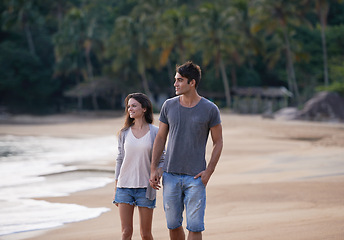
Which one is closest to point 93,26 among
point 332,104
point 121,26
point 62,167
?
point 121,26

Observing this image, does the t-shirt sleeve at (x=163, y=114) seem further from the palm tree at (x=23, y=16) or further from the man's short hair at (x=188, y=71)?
the palm tree at (x=23, y=16)

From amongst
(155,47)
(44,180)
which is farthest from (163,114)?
(155,47)

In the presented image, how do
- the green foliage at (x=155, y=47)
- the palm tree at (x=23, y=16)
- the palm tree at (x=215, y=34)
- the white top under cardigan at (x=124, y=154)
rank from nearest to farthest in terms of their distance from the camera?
the white top under cardigan at (x=124, y=154) < the palm tree at (x=215, y=34) < the green foliage at (x=155, y=47) < the palm tree at (x=23, y=16)

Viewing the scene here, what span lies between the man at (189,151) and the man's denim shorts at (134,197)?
0.95 ft

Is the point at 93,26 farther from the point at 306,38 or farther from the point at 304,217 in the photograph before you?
the point at 304,217

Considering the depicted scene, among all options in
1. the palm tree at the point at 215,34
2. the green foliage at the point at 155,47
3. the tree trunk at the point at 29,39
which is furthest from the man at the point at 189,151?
the tree trunk at the point at 29,39

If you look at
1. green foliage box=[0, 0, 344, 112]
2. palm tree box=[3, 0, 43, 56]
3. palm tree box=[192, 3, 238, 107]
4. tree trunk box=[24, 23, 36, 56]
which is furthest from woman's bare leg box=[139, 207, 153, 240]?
tree trunk box=[24, 23, 36, 56]

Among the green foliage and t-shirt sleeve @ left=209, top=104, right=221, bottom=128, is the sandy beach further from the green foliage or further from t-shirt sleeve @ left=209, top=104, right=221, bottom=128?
the green foliage

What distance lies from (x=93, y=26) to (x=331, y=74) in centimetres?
1904

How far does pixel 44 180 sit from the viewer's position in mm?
9797

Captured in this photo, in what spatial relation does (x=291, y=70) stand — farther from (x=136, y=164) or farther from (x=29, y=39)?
(x=136, y=164)

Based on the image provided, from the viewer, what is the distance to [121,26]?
38062 mm

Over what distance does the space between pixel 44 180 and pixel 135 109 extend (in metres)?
6.40

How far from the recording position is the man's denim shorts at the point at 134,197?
12.7 ft
